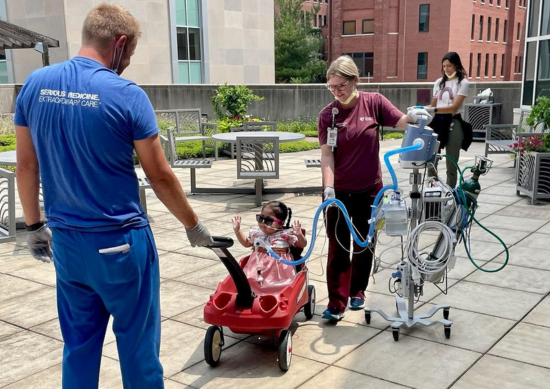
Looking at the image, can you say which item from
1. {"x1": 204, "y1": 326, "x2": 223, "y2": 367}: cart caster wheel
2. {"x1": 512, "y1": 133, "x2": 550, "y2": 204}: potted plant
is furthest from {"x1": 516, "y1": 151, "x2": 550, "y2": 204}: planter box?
{"x1": 204, "y1": 326, "x2": 223, "y2": 367}: cart caster wheel

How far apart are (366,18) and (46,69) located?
59194mm

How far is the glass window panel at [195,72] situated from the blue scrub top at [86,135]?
2559cm

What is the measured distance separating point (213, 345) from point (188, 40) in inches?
980

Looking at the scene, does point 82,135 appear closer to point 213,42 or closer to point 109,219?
point 109,219

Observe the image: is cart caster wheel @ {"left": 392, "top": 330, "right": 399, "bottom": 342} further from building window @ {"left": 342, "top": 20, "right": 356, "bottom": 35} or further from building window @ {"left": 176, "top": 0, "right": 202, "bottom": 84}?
building window @ {"left": 342, "top": 20, "right": 356, "bottom": 35}

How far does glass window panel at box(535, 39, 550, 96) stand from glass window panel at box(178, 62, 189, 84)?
17.7 m

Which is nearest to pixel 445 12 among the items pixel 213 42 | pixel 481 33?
pixel 481 33

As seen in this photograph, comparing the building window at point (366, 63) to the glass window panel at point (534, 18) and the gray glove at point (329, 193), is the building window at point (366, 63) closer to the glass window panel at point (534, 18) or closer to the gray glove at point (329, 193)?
the glass window panel at point (534, 18)

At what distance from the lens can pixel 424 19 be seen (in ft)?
179

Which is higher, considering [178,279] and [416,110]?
[416,110]

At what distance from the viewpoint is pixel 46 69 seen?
8.75 ft

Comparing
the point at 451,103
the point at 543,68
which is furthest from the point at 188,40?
the point at 451,103

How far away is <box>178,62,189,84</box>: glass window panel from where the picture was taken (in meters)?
27.1

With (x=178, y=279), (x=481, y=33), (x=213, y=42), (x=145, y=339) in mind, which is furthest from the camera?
(x=481, y=33)
